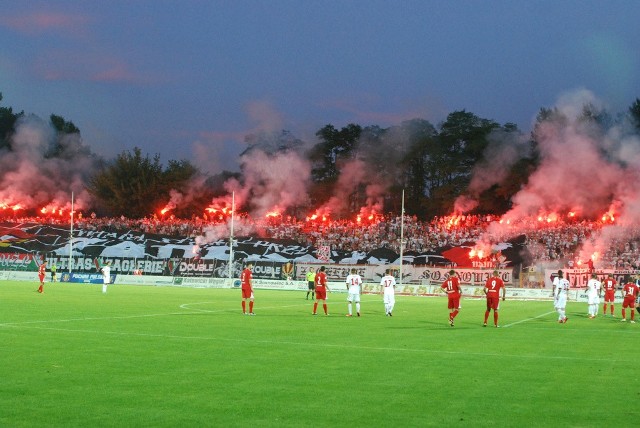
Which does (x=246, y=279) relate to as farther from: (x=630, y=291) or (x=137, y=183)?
(x=137, y=183)

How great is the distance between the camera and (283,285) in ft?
217

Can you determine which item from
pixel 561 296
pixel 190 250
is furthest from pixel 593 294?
pixel 190 250

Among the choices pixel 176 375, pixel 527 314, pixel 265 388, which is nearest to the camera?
pixel 265 388

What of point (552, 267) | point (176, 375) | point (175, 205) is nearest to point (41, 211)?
point (175, 205)

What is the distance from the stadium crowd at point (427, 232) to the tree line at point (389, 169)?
29.4 ft

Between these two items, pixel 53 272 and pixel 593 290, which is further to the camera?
pixel 53 272

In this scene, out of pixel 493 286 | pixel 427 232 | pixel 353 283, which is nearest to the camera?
pixel 493 286

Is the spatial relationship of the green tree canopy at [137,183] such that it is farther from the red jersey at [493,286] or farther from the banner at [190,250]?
the red jersey at [493,286]

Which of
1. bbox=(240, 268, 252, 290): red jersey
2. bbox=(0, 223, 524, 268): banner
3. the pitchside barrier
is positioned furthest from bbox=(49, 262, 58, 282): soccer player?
bbox=(240, 268, 252, 290): red jersey

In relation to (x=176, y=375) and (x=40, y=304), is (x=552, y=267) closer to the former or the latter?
(x=40, y=304)

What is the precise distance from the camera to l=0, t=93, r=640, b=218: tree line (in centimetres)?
9594

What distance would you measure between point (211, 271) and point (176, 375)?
6076cm

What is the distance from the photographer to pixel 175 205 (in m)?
112

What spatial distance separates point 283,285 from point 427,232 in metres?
18.5
